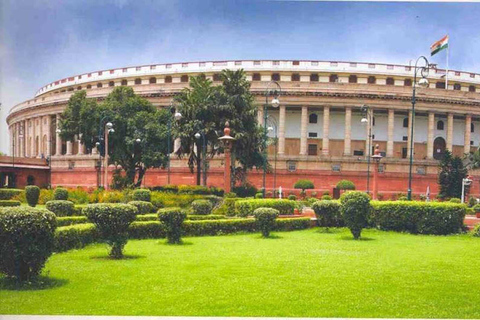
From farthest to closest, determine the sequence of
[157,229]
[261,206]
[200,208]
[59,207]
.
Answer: [200,208], [261,206], [59,207], [157,229]

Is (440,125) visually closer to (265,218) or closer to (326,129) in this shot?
(326,129)

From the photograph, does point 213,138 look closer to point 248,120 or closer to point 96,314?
point 248,120

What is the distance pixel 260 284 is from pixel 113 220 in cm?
419

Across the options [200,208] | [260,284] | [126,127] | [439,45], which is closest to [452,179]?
[439,45]

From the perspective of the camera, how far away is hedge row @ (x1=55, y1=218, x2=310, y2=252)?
12.5 metres

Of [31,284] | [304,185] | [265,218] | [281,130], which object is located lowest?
[304,185]

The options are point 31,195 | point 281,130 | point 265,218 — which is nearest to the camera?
point 265,218

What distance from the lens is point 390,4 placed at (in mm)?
12305

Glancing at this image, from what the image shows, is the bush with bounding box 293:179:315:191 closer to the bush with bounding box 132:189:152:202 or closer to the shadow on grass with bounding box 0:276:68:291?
the bush with bounding box 132:189:152:202

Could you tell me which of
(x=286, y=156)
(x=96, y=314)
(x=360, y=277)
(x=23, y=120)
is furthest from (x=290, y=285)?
(x=23, y=120)

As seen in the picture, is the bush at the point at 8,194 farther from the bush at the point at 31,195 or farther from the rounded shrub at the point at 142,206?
the rounded shrub at the point at 142,206

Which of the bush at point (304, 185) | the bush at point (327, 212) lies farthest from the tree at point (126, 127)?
the bush at point (327, 212)

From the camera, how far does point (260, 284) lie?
29.7 ft

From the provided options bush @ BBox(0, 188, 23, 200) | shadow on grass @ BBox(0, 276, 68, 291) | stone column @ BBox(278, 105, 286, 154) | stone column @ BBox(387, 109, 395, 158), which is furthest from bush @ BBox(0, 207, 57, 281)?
stone column @ BBox(387, 109, 395, 158)
